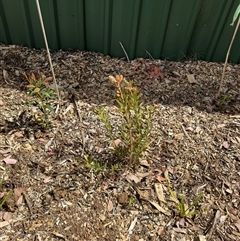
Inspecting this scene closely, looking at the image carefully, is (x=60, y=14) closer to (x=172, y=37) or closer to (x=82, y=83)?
(x=82, y=83)

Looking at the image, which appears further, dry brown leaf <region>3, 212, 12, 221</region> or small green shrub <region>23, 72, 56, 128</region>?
small green shrub <region>23, 72, 56, 128</region>

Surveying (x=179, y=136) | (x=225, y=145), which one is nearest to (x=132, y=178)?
(x=179, y=136)

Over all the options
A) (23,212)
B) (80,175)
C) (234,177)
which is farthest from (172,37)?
(23,212)

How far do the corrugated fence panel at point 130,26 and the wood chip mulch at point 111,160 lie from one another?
18 centimetres

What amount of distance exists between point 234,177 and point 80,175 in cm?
100

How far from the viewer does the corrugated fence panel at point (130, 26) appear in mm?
2369

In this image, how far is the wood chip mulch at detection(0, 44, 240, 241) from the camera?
1.76m

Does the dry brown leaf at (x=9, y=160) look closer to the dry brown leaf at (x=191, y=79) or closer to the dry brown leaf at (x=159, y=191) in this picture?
the dry brown leaf at (x=159, y=191)

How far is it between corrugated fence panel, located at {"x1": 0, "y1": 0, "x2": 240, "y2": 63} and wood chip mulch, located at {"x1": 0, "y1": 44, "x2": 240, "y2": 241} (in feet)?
0.61

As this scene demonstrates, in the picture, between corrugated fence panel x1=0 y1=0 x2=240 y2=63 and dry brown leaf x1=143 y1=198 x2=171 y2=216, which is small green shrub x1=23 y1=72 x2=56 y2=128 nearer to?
corrugated fence panel x1=0 y1=0 x2=240 y2=63

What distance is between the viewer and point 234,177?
1.99 metres

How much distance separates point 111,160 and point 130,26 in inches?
45.3

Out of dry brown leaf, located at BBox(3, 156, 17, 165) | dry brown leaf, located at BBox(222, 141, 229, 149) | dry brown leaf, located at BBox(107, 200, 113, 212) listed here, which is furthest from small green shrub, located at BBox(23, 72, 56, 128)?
dry brown leaf, located at BBox(222, 141, 229, 149)

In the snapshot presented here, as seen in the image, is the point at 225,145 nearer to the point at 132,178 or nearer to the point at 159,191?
the point at 159,191
